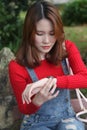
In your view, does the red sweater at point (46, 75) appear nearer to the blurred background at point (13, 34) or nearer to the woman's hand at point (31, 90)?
the woman's hand at point (31, 90)

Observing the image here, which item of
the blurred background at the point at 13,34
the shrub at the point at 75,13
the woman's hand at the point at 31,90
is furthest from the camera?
the shrub at the point at 75,13

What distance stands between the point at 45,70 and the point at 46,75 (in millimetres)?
42

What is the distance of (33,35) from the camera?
351cm

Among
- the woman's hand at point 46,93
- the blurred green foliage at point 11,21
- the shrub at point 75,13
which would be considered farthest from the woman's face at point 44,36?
the shrub at point 75,13

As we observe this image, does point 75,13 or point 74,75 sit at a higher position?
point 75,13

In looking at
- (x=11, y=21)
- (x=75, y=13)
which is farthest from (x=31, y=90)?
(x=75, y=13)

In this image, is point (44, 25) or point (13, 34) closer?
point (44, 25)

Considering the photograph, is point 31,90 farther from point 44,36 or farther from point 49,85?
point 44,36

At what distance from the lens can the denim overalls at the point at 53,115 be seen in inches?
144

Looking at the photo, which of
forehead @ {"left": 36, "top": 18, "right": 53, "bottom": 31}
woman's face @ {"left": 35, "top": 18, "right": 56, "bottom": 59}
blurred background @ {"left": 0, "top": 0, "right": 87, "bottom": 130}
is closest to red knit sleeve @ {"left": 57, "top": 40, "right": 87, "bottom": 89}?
woman's face @ {"left": 35, "top": 18, "right": 56, "bottom": 59}

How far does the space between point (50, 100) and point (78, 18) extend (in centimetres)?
1056

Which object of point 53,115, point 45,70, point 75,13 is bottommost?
point 53,115

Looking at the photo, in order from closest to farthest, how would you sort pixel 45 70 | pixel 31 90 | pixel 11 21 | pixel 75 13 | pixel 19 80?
pixel 31 90
pixel 19 80
pixel 45 70
pixel 11 21
pixel 75 13

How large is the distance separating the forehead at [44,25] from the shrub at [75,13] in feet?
34.2
